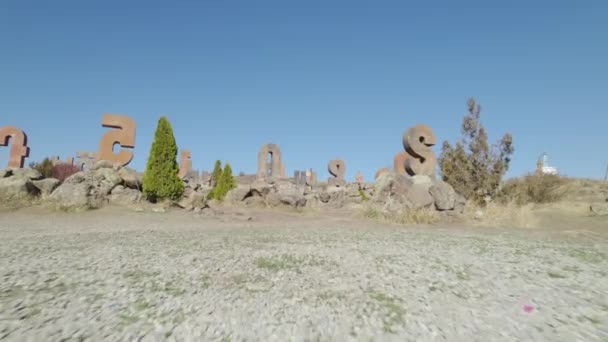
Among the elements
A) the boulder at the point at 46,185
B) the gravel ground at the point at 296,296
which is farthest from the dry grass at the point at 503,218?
the boulder at the point at 46,185

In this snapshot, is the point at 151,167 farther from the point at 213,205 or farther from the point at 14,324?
the point at 14,324

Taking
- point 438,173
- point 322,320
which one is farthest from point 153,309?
point 438,173

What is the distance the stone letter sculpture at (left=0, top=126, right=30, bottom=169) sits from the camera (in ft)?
48.0

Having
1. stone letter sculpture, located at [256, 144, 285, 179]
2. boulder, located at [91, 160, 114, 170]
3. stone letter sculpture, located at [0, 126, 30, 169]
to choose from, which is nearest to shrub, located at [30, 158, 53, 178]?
stone letter sculpture, located at [0, 126, 30, 169]

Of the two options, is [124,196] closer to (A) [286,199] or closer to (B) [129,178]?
(B) [129,178]

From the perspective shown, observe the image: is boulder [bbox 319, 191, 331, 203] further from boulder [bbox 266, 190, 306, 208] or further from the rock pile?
boulder [bbox 266, 190, 306, 208]

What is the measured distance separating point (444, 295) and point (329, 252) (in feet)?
4.51

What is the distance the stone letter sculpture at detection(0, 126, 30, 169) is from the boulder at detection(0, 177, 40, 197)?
237 inches

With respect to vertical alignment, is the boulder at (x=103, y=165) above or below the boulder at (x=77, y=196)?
above

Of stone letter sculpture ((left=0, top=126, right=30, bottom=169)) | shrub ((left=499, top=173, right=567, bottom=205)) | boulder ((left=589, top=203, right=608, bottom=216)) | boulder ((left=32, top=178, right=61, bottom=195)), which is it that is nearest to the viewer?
boulder ((left=589, top=203, right=608, bottom=216))

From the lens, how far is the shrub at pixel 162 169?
11.3 m

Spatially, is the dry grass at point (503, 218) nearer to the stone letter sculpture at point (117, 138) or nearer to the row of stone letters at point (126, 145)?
the row of stone letters at point (126, 145)

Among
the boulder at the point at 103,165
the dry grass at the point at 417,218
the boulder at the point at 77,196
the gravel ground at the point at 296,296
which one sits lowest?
the gravel ground at the point at 296,296

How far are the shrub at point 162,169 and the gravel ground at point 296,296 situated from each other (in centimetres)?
864
